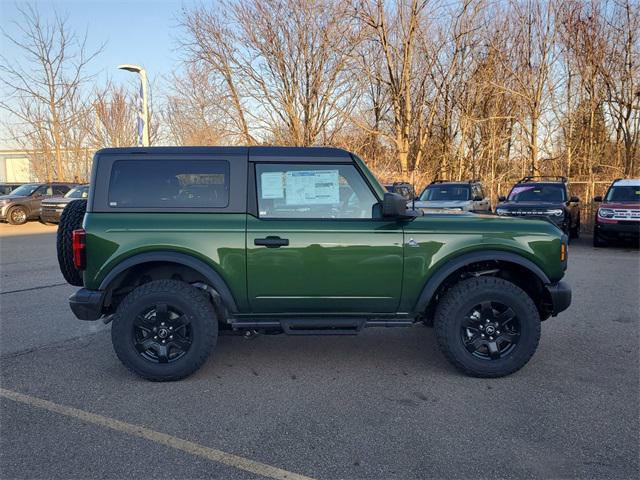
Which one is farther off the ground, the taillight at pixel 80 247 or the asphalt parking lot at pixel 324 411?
the taillight at pixel 80 247

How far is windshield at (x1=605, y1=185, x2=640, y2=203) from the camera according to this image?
12633mm

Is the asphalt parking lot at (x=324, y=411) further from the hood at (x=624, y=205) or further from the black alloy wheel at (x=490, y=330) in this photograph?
the hood at (x=624, y=205)

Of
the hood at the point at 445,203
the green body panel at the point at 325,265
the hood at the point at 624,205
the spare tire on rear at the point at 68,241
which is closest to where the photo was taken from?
the green body panel at the point at 325,265

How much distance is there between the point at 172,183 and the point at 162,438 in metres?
2.02

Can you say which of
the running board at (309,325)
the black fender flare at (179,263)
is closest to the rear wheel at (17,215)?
the black fender flare at (179,263)

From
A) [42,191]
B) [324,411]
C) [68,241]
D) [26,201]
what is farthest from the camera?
[42,191]

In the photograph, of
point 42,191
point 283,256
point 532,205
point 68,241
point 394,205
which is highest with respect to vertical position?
point 42,191

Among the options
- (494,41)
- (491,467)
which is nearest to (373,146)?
(494,41)

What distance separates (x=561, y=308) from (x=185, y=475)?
10.8 feet

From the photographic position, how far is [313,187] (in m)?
4.17

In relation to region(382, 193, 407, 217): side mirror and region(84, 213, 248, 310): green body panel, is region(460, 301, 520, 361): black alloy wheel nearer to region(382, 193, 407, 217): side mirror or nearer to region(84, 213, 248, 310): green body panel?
region(382, 193, 407, 217): side mirror

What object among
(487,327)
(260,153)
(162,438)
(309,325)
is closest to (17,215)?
(260,153)

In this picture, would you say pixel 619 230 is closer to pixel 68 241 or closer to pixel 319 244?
pixel 319 244

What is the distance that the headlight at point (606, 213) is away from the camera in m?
12.5
